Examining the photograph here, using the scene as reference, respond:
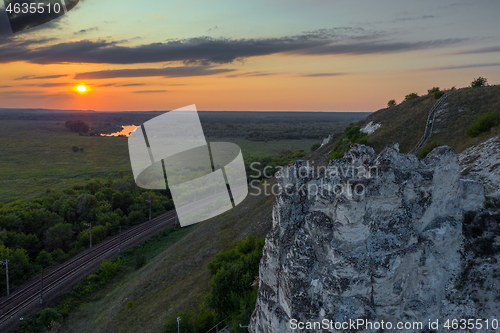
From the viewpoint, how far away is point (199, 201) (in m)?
78.9

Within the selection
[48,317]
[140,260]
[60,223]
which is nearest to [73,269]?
[140,260]

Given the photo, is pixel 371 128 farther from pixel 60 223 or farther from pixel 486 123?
pixel 60 223

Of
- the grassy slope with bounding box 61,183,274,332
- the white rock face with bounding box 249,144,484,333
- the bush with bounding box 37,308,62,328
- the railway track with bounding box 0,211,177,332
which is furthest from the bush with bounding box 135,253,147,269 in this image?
the white rock face with bounding box 249,144,484,333

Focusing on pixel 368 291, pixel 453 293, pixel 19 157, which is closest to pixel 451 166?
pixel 453 293

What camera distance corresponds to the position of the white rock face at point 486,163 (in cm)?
1723

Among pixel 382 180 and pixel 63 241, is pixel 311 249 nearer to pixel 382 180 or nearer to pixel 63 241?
pixel 382 180

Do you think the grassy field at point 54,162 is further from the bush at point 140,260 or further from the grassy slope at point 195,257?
the grassy slope at point 195,257

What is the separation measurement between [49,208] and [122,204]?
1561 centimetres

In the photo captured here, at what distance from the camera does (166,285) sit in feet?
137

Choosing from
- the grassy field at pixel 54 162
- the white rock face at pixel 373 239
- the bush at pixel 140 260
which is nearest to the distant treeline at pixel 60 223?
the bush at pixel 140 260

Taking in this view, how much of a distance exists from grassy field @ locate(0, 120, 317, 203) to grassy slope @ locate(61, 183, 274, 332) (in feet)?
209

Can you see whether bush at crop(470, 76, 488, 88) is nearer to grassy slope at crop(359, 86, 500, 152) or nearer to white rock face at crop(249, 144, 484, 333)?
grassy slope at crop(359, 86, 500, 152)

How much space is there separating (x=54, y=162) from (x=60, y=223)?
335ft

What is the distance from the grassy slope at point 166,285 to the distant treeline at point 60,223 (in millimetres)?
15274
